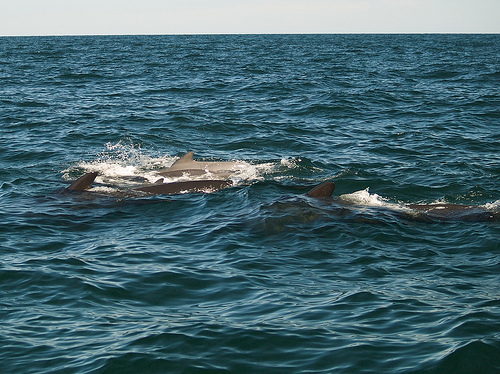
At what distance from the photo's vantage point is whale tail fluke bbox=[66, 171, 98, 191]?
14.2m

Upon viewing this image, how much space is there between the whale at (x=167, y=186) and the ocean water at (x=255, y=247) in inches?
13.1

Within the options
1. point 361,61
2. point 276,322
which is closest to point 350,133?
point 276,322

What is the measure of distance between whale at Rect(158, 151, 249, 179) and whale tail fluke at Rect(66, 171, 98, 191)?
A: 241 centimetres

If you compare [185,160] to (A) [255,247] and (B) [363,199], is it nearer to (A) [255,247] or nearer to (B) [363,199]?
(B) [363,199]

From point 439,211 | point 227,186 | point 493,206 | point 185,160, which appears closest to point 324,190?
point 439,211

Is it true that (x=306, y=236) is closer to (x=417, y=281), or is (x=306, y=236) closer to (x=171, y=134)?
(x=417, y=281)

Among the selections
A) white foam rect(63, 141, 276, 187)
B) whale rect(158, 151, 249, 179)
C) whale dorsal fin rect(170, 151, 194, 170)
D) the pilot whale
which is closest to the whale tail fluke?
white foam rect(63, 141, 276, 187)

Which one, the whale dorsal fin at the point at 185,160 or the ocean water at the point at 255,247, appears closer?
the ocean water at the point at 255,247

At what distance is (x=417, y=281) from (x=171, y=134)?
1455 centimetres

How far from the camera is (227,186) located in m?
15.0

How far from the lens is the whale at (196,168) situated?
16328 millimetres

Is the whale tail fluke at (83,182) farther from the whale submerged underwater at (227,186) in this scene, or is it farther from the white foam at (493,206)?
the white foam at (493,206)

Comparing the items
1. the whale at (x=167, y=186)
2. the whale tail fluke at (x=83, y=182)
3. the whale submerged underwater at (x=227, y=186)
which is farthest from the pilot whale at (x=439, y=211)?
the whale tail fluke at (x=83, y=182)

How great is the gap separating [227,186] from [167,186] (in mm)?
1457
